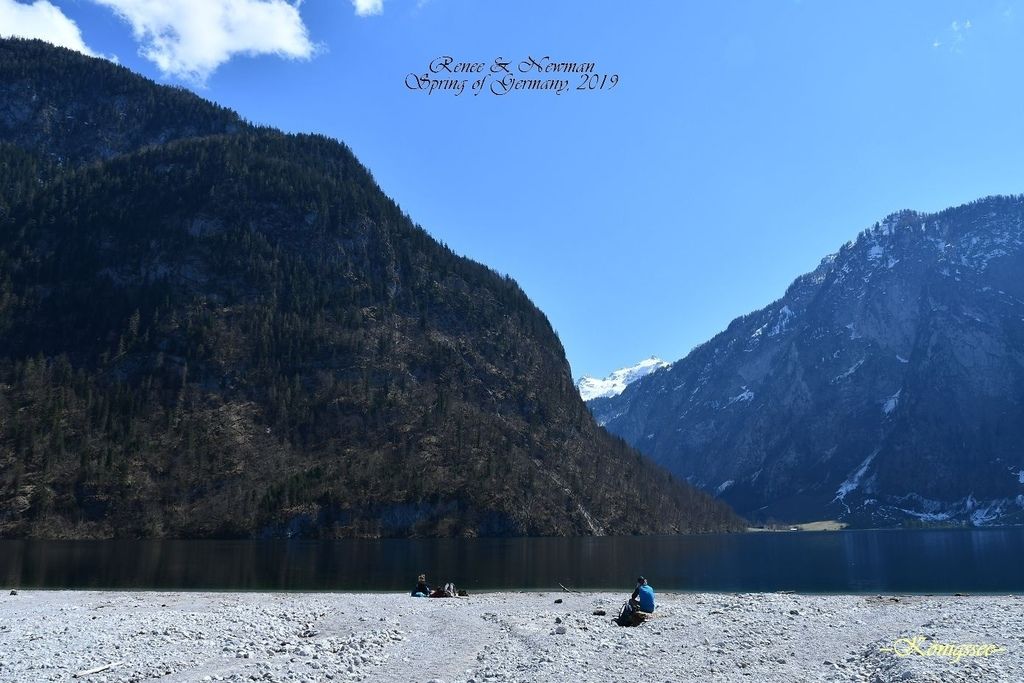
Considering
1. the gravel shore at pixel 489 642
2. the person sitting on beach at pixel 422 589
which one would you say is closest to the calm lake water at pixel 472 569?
the person sitting on beach at pixel 422 589

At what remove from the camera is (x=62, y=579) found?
2862 inches

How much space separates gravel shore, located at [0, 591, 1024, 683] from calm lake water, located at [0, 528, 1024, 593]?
73.3ft

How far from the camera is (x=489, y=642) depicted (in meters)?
37.0

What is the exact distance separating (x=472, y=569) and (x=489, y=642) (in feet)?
191

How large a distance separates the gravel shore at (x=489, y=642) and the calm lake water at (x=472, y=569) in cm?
2234

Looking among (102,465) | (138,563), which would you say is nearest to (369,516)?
(102,465)

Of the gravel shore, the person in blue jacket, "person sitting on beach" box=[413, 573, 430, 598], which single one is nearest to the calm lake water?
"person sitting on beach" box=[413, 573, 430, 598]

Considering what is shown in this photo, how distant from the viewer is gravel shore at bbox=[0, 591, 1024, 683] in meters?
29.2

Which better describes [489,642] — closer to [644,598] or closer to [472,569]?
[644,598]

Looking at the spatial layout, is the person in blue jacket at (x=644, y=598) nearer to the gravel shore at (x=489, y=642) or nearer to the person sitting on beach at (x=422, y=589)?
the gravel shore at (x=489, y=642)

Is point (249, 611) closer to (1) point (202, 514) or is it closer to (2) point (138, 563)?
(2) point (138, 563)

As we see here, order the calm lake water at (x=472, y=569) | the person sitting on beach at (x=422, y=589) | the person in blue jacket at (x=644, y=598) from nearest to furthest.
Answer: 1. the person in blue jacket at (x=644, y=598)
2. the person sitting on beach at (x=422, y=589)
3. the calm lake water at (x=472, y=569)

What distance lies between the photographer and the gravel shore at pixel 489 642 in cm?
2917

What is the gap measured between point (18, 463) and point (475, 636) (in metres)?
156
